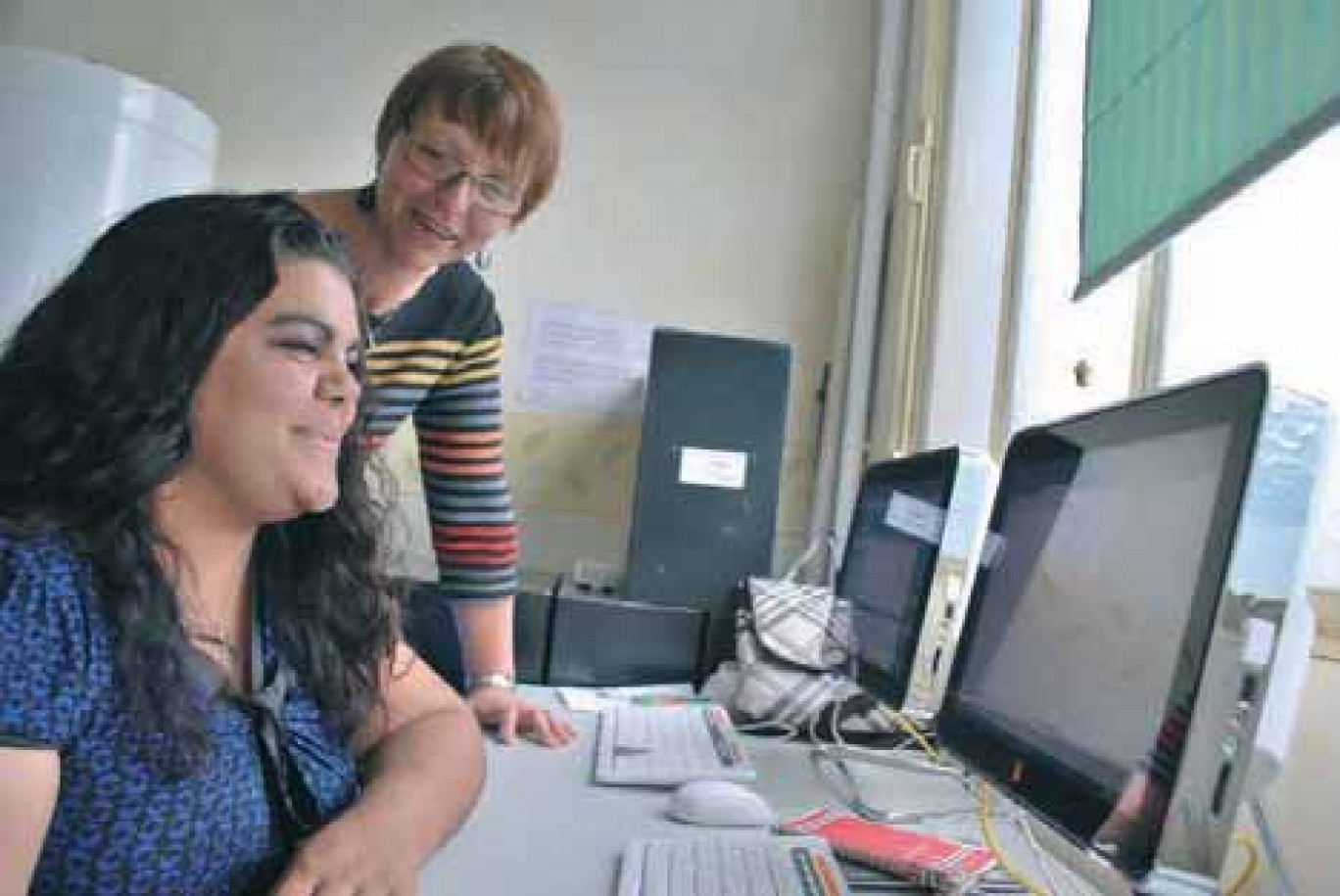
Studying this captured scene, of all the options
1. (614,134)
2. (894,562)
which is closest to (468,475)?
(894,562)

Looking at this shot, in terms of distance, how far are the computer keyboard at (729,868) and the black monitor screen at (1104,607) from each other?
15 cm

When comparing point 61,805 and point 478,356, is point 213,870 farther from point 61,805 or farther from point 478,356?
point 478,356

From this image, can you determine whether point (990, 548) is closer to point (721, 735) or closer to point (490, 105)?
point (721, 735)

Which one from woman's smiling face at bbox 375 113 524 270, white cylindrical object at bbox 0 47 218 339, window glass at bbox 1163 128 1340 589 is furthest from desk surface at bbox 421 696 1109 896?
white cylindrical object at bbox 0 47 218 339

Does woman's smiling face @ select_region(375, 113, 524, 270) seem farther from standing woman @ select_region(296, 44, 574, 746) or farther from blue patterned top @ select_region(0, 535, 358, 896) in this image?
blue patterned top @ select_region(0, 535, 358, 896)

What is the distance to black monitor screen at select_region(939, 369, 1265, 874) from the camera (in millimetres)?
611

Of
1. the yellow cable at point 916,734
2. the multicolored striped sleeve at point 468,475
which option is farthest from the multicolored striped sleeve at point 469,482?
the yellow cable at point 916,734

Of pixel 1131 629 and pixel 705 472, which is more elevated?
pixel 705 472

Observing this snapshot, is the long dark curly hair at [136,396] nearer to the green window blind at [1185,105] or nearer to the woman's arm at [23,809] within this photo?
the woman's arm at [23,809]

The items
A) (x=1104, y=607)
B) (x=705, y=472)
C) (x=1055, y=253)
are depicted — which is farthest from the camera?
(x=705, y=472)

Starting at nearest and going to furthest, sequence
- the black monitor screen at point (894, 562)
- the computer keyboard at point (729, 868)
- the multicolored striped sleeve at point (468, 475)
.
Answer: the computer keyboard at point (729, 868) → the black monitor screen at point (894, 562) → the multicolored striped sleeve at point (468, 475)

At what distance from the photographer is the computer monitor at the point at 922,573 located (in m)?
1.20

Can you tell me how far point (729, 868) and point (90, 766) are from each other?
0.46 metres

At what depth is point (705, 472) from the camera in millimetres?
2186
